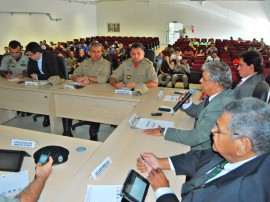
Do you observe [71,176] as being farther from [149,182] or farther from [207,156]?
[207,156]

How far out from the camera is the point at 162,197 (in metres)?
1.29

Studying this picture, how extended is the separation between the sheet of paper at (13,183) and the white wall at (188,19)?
54.7 feet

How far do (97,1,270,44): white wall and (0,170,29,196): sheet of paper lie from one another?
54.7 ft

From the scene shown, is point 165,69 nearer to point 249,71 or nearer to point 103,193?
point 249,71

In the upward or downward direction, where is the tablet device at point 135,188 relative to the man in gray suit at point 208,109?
downward

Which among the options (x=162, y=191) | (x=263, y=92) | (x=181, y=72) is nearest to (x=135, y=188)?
(x=162, y=191)

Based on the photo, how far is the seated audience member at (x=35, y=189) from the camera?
1.20m

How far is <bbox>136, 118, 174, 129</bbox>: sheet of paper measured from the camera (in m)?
2.20

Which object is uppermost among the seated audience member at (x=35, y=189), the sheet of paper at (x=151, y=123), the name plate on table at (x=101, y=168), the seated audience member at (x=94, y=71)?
the seated audience member at (x=94, y=71)

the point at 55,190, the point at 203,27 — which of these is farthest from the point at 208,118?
the point at 203,27

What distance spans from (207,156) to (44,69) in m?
3.08

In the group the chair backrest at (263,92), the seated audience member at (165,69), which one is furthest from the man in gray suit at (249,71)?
the seated audience member at (165,69)

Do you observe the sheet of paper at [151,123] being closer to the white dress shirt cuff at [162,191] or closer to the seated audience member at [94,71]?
the white dress shirt cuff at [162,191]

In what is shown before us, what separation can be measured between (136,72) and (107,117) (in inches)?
32.3
